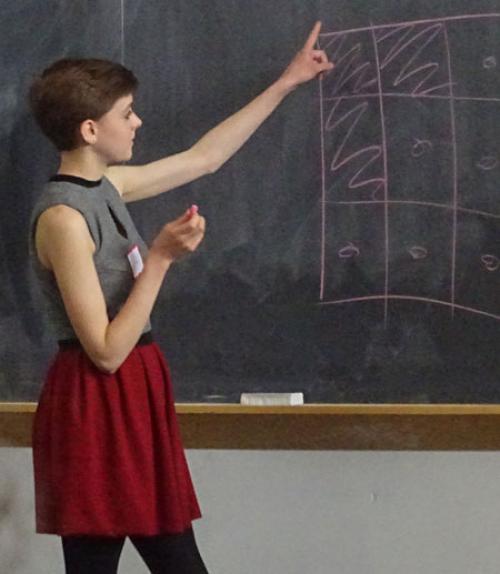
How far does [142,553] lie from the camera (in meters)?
1.65

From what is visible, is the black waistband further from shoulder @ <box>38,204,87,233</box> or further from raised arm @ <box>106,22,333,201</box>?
raised arm @ <box>106,22,333,201</box>

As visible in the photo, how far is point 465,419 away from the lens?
72.9 inches

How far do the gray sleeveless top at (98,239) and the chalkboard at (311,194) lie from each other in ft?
1.13

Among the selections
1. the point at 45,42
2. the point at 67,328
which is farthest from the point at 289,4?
the point at 67,328

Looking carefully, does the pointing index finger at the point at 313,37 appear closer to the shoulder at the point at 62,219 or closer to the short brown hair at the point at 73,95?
the short brown hair at the point at 73,95

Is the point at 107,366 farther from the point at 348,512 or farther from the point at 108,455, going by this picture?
the point at 348,512

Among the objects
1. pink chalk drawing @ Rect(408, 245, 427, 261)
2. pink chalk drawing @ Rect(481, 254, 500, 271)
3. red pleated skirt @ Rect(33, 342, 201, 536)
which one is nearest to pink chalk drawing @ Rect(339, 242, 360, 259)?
pink chalk drawing @ Rect(408, 245, 427, 261)

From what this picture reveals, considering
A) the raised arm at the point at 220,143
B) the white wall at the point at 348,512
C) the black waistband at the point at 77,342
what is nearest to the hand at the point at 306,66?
the raised arm at the point at 220,143

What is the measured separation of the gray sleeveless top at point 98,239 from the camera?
155cm

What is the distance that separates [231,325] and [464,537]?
596mm

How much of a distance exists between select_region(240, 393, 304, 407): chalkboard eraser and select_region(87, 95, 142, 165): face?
0.55 meters

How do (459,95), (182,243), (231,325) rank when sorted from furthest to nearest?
(231,325), (459,95), (182,243)

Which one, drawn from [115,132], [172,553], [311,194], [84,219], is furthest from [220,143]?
[172,553]

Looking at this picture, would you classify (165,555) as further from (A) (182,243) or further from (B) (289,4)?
(B) (289,4)
